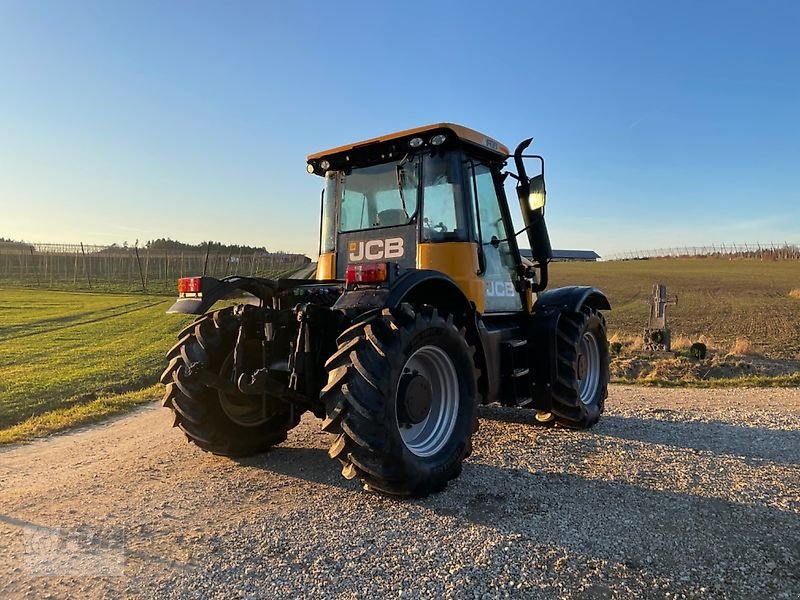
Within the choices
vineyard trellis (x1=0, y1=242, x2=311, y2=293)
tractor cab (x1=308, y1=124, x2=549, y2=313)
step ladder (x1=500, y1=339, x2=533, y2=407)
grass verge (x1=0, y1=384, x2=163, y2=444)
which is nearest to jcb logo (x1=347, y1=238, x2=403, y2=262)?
tractor cab (x1=308, y1=124, x2=549, y2=313)

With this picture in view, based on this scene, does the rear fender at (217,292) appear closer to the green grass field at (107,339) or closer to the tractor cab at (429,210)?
the tractor cab at (429,210)

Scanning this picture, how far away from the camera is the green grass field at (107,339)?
8445 millimetres

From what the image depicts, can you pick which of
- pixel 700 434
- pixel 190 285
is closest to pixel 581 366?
pixel 700 434

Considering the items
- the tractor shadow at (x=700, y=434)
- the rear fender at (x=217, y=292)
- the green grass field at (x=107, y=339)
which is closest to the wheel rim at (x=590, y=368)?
the tractor shadow at (x=700, y=434)

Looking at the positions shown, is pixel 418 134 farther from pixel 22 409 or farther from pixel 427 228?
pixel 22 409

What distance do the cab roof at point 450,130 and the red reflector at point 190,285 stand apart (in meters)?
1.96

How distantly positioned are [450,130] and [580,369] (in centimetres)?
314

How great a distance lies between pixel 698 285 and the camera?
43.0m

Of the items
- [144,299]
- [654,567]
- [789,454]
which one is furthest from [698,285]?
[654,567]

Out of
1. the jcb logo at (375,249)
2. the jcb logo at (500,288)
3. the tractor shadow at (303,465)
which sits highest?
the jcb logo at (375,249)

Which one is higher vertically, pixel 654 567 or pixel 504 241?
pixel 504 241

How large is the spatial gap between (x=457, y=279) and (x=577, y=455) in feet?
6.34

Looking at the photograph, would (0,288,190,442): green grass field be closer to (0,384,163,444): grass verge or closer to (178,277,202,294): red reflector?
(0,384,163,444): grass verge

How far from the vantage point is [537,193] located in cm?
603
